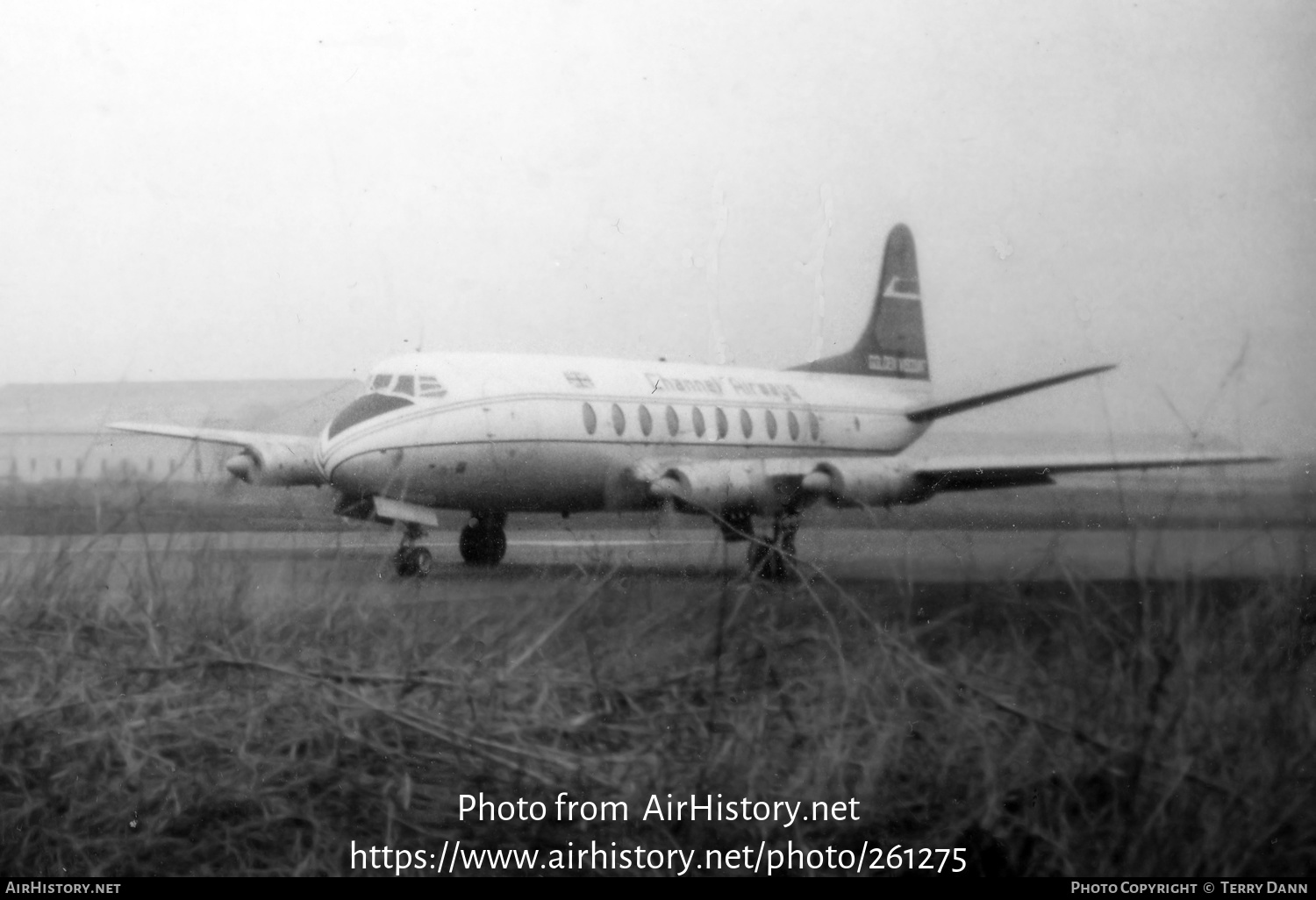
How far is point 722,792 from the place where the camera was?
3.13m

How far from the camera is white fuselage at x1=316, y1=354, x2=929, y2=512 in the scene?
33.6 feet

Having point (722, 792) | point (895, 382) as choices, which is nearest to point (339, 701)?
point (722, 792)

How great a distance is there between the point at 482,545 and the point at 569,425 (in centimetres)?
268

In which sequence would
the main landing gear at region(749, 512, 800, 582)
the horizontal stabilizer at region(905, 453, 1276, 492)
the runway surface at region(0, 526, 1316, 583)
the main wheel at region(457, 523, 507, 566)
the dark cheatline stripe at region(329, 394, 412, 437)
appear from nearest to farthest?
the runway surface at region(0, 526, 1316, 583) → the horizontal stabilizer at region(905, 453, 1276, 492) → the main landing gear at region(749, 512, 800, 582) → the main wheel at region(457, 523, 507, 566) → the dark cheatline stripe at region(329, 394, 412, 437)

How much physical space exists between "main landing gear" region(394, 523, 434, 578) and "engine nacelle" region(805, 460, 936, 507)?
238 cm

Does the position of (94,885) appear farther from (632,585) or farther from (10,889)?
(632,585)

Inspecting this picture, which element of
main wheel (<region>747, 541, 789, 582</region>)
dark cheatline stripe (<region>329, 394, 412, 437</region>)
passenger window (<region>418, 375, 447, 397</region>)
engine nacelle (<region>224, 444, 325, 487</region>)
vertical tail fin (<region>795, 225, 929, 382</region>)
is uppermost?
vertical tail fin (<region>795, 225, 929, 382</region>)

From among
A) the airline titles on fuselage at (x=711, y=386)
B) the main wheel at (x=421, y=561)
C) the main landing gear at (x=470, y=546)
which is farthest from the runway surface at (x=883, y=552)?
the airline titles on fuselage at (x=711, y=386)

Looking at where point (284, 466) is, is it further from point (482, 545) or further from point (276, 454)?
point (482, 545)

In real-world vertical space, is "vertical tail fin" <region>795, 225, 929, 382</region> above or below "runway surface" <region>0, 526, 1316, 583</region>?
above

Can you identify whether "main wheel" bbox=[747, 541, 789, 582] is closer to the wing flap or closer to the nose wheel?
the nose wheel

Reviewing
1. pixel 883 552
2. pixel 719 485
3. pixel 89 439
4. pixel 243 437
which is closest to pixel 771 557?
pixel 883 552

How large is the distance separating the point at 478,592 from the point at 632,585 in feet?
2.79

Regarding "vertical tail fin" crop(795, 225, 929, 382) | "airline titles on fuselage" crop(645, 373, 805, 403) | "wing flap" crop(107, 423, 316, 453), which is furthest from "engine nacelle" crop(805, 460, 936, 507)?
"wing flap" crop(107, 423, 316, 453)
